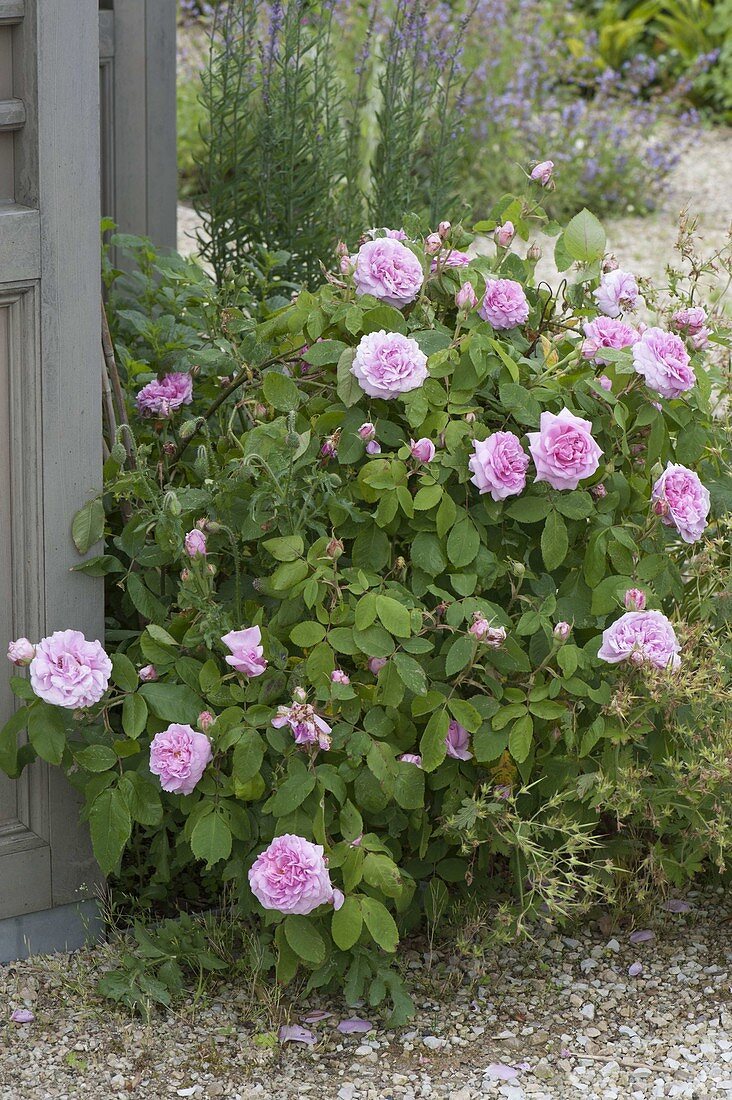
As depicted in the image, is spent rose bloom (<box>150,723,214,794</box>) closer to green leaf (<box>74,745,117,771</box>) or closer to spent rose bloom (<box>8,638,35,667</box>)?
green leaf (<box>74,745,117,771</box>)

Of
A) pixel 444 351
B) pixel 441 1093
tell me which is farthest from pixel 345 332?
pixel 441 1093

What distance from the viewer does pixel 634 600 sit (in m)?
2.15

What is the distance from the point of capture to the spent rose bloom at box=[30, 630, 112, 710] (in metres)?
2.11

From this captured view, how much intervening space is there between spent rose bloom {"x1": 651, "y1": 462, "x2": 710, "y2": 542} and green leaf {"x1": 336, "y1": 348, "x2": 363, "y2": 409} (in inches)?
20.2

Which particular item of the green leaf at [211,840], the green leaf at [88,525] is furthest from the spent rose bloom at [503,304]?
the green leaf at [211,840]

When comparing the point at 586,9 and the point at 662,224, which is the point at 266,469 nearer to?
the point at 662,224

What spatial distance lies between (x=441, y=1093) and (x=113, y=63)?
2598 mm

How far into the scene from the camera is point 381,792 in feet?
7.00

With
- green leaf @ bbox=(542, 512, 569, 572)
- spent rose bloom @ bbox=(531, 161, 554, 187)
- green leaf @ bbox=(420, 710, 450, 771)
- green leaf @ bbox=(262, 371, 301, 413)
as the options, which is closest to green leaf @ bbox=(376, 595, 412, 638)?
green leaf @ bbox=(420, 710, 450, 771)

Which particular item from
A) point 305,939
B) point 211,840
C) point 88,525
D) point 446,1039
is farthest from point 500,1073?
point 88,525

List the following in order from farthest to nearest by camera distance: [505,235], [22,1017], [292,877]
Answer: [505,235] → [22,1017] → [292,877]

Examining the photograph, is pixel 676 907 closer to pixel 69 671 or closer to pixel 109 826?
pixel 109 826

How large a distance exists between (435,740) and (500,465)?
438mm

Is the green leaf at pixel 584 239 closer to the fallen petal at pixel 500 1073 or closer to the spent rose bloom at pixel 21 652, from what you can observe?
the spent rose bloom at pixel 21 652
